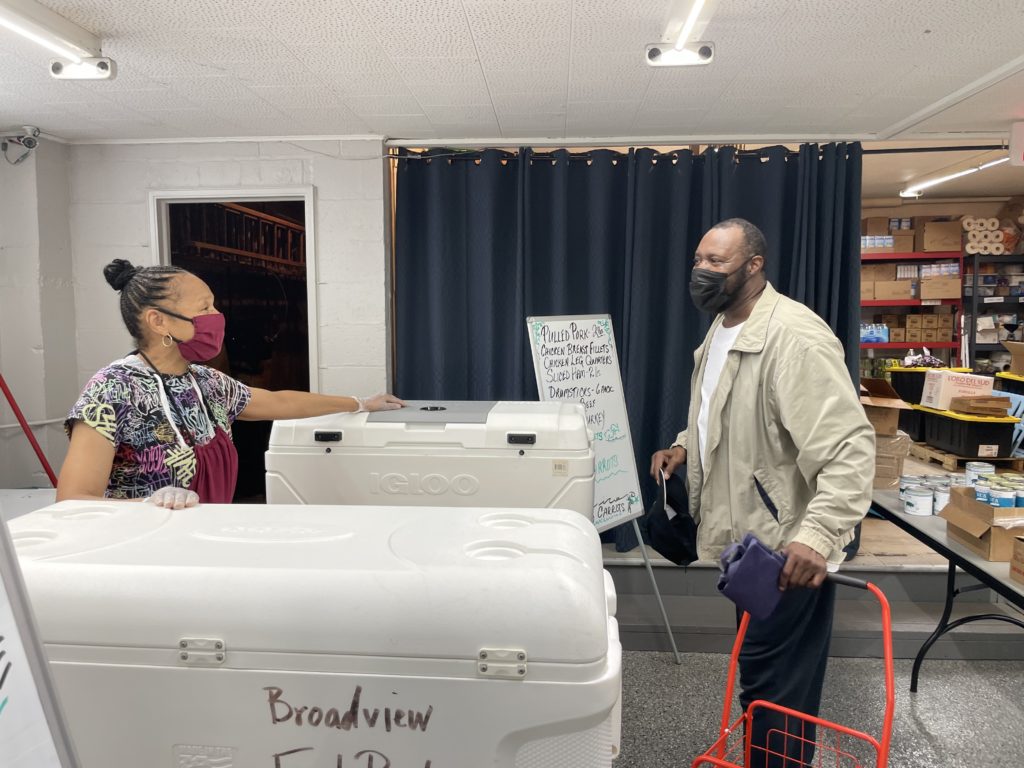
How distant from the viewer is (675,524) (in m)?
1.90

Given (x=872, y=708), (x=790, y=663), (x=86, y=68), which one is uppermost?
(x=86, y=68)

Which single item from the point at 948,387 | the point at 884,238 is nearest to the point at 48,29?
the point at 948,387

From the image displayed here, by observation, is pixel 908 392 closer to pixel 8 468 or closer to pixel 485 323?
pixel 485 323

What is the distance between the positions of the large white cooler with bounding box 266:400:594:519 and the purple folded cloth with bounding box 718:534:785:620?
11.8 inches

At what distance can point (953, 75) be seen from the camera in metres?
2.56

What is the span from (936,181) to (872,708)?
15.3ft

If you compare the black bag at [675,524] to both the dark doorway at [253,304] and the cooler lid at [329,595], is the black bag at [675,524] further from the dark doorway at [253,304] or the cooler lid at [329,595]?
the dark doorway at [253,304]

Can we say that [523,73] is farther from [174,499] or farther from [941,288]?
[941,288]

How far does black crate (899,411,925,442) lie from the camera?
18.2 feet

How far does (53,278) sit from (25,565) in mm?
3294

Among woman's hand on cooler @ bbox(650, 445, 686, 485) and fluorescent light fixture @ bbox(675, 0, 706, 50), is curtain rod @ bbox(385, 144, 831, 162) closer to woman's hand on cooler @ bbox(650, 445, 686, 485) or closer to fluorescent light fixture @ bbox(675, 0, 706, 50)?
fluorescent light fixture @ bbox(675, 0, 706, 50)

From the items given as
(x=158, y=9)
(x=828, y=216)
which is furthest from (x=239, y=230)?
(x=828, y=216)

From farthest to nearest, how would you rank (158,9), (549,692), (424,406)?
(158,9), (424,406), (549,692)

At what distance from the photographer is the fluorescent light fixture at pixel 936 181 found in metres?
4.81
